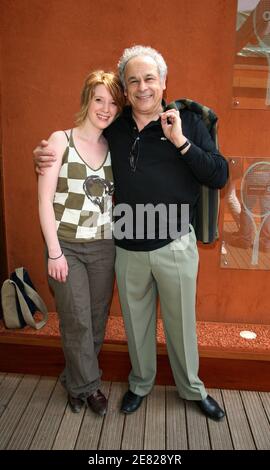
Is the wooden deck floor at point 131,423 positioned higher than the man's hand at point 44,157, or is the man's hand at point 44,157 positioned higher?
the man's hand at point 44,157

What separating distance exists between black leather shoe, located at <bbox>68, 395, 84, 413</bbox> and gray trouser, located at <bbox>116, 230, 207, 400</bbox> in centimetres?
27

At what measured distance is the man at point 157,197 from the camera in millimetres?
1707

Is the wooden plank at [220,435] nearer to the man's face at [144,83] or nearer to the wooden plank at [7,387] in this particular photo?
the wooden plank at [7,387]

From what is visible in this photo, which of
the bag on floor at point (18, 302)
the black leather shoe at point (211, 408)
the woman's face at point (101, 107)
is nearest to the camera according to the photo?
the woman's face at point (101, 107)

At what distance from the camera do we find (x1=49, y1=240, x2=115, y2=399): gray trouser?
1879 mm

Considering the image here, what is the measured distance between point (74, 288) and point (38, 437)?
707mm

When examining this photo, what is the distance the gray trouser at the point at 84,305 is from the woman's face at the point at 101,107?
53cm

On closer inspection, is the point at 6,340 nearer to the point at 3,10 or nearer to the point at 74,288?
the point at 74,288

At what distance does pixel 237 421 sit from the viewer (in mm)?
2025

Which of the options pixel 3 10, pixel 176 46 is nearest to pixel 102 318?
pixel 176 46

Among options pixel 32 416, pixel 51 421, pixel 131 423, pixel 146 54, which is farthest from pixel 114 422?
pixel 146 54

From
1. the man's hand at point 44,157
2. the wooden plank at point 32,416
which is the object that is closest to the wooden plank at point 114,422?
the wooden plank at point 32,416

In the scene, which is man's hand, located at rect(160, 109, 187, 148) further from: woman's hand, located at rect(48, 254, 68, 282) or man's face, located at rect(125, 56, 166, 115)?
woman's hand, located at rect(48, 254, 68, 282)

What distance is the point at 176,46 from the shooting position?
2199 millimetres
